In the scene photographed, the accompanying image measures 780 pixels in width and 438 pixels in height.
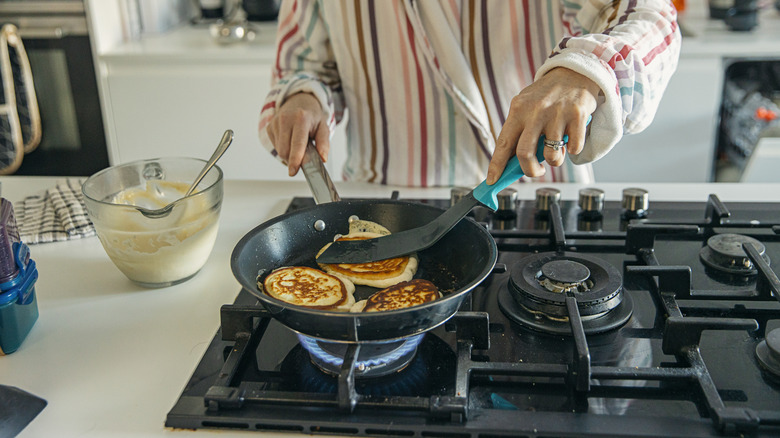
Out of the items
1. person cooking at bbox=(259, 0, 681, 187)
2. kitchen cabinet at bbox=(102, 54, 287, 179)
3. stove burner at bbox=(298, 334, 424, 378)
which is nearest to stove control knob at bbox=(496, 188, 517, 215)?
person cooking at bbox=(259, 0, 681, 187)

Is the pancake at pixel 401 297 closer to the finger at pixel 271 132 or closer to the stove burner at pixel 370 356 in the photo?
the stove burner at pixel 370 356

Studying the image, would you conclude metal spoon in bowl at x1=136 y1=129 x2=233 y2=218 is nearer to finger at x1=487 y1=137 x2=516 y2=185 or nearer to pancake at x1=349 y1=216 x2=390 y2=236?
pancake at x1=349 y1=216 x2=390 y2=236

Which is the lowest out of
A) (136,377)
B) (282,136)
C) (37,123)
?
(37,123)

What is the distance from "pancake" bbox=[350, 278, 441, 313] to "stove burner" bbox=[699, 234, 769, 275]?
386mm

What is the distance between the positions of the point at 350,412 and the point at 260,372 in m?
0.13

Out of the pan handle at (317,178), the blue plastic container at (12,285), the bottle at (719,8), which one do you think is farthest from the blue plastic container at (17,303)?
the bottle at (719,8)

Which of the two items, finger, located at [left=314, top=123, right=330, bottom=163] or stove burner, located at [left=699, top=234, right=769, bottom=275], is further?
finger, located at [left=314, top=123, right=330, bottom=163]

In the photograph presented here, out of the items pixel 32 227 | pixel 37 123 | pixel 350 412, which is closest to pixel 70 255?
pixel 32 227

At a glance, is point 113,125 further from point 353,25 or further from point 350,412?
Answer: point 350,412

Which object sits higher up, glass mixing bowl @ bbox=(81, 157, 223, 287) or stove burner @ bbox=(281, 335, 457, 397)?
glass mixing bowl @ bbox=(81, 157, 223, 287)

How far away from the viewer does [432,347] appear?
77cm

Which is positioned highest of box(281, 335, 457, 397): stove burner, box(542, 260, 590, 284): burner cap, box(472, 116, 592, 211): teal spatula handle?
box(472, 116, 592, 211): teal spatula handle

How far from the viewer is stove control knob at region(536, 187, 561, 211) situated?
108cm

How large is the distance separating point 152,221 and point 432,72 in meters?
0.59
